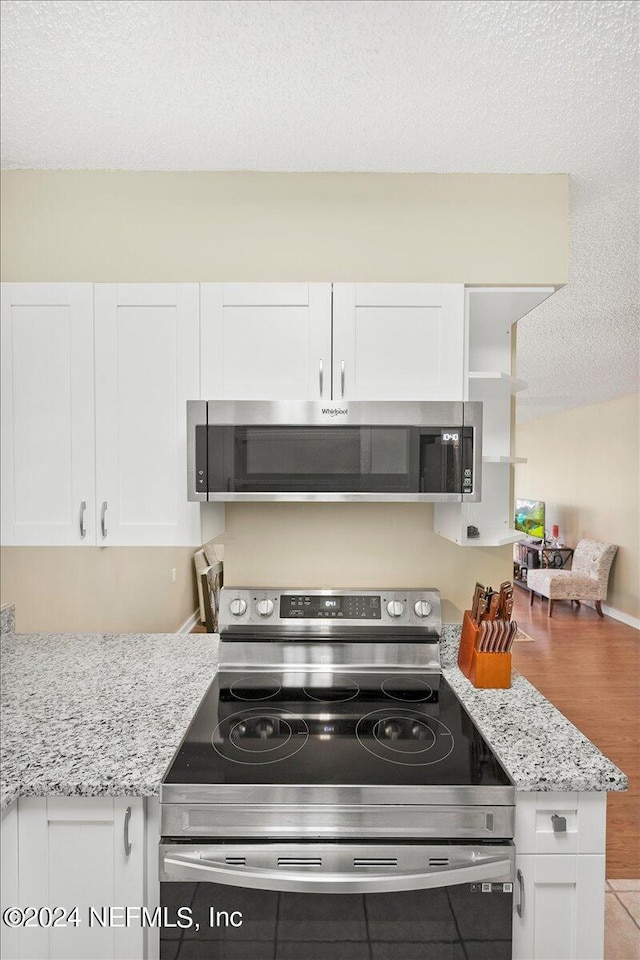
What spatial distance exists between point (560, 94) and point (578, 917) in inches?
80.7

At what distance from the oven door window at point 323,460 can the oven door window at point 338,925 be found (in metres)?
0.99

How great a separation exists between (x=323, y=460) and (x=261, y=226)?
88cm

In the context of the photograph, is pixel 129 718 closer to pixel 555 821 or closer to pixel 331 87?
pixel 555 821

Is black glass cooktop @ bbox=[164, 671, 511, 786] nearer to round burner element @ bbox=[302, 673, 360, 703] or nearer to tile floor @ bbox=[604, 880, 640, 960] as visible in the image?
round burner element @ bbox=[302, 673, 360, 703]

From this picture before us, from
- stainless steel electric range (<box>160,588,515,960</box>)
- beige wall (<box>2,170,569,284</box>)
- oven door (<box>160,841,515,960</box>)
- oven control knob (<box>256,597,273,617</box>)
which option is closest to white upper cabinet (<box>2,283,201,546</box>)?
beige wall (<box>2,170,569,284</box>)

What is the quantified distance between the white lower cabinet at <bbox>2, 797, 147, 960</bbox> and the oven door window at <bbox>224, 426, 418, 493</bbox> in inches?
34.5

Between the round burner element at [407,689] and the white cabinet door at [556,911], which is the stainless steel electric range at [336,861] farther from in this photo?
the round burner element at [407,689]

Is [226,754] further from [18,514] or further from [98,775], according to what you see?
[18,514]

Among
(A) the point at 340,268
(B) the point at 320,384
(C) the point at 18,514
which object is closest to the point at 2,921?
(C) the point at 18,514

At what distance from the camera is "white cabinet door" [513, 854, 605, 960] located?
1275 mm

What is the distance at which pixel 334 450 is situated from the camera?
168cm

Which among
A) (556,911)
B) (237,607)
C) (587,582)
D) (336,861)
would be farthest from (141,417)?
(587,582)

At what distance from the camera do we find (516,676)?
1.91 m

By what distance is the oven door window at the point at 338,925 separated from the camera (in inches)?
48.6
